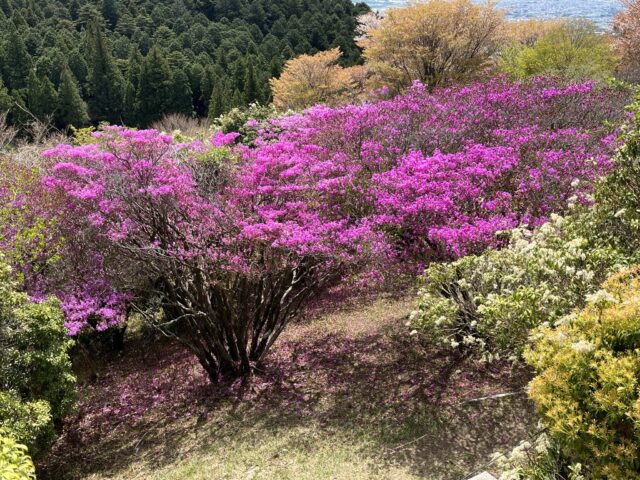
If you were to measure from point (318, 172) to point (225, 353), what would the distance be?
3.77 m

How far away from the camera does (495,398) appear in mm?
7281

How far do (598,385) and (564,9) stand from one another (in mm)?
46581

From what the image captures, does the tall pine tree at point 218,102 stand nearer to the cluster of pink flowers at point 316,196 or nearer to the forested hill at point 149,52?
the forested hill at point 149,52

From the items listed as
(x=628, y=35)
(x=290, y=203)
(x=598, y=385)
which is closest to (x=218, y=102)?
(x=628, y=35)

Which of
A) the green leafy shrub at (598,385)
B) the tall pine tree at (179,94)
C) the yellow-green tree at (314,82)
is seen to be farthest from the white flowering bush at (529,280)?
the tall pine tree at (179,94)

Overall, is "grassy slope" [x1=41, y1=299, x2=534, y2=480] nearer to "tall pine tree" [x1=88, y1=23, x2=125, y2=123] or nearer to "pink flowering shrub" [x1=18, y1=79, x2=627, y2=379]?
"pink flowering shrub" [x1=18, y1=79, x2=627, y2=379]

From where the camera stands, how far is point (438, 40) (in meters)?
24.8

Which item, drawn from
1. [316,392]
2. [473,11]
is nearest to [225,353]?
[316,392]

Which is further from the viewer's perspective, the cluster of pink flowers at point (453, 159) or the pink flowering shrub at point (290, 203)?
the pink flowering shrub at point (290, 203)

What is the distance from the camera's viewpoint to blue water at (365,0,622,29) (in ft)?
98.1

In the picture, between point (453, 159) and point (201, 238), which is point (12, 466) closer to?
point (201, 238)

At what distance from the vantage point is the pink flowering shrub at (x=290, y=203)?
7.40m

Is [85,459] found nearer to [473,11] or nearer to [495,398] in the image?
[495,398]

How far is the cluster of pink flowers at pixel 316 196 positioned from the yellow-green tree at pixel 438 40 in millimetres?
15470
